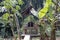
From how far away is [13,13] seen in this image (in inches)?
490

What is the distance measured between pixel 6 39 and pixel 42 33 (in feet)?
29.6

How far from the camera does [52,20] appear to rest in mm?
9508

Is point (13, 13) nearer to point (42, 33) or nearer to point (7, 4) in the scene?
point (7, 4)

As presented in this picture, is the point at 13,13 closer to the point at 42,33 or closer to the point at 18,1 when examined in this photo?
the point at 18,1

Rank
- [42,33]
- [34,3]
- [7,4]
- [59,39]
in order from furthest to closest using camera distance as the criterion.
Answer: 1. [34,3]
2. [59,39]
3. [7,4]
4. [42,33]

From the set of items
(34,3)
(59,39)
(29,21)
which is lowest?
(59,39)

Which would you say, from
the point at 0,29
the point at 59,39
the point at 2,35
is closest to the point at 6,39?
the point at 2,35

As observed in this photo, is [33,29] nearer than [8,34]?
Yes

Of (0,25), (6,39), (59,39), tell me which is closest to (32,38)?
(59,39)

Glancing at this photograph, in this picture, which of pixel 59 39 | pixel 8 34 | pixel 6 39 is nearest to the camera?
pixel 59 39

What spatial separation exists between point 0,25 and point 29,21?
6080mm

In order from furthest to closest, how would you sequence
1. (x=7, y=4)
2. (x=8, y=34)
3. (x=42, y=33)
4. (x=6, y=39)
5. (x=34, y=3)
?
(x=34, y=3), (x=8, y=34), (x=6, y=39), (x=7, y=4), (x=42, y=33)

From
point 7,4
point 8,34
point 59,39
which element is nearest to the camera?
point 7,4

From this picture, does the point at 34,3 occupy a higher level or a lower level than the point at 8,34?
higher
